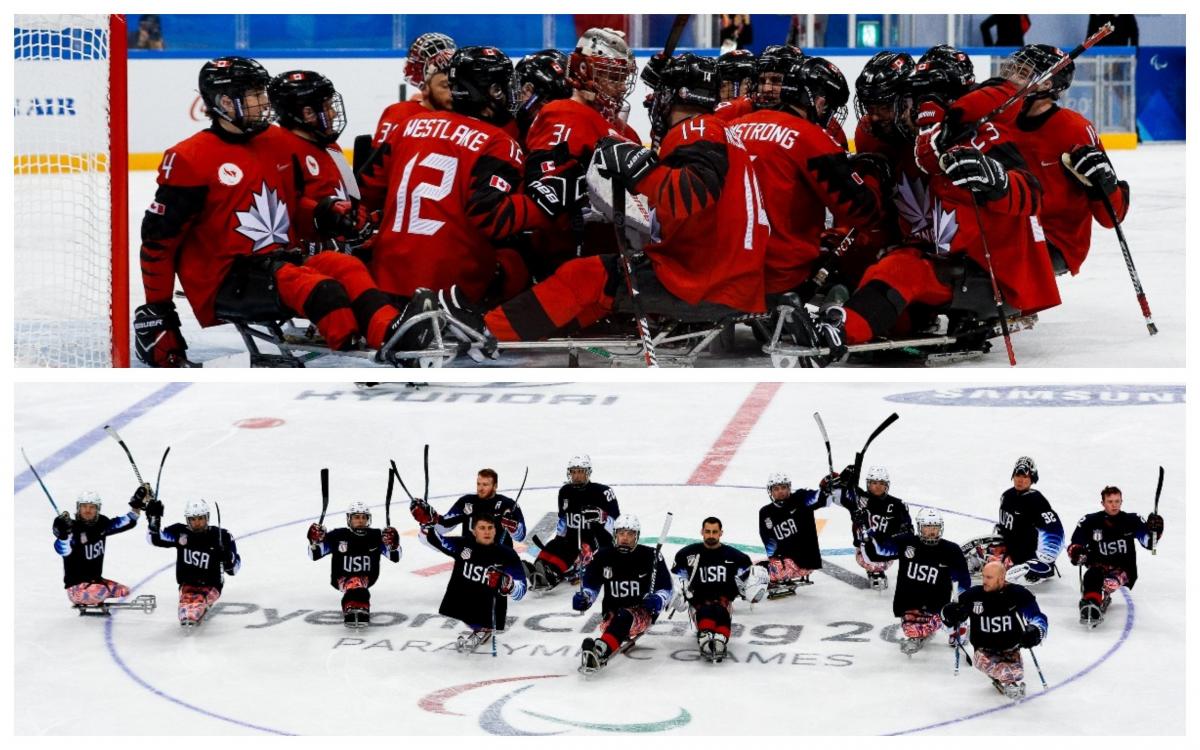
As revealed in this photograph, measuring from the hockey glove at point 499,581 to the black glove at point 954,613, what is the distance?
1.14m

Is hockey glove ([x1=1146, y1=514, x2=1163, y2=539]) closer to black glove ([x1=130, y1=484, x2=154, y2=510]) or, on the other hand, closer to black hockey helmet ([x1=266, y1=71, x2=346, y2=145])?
black glove ([x1=130, y1=484, x2=154, y2=510])

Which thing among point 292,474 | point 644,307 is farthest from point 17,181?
point 644,307

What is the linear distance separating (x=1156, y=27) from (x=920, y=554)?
496 inches

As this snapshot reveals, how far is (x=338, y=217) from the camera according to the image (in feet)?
20.8

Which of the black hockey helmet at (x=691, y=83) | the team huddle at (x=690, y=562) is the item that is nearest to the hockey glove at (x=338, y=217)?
the black hockey helmet at (x=691, y=83)

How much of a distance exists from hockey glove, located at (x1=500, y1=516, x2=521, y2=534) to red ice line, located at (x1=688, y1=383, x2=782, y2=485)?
57.1 inches

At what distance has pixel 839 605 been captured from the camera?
15.6 ft

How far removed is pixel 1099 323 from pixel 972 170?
1.92 m

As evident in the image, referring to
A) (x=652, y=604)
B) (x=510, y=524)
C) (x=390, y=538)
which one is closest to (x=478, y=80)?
(x=510, y=524)

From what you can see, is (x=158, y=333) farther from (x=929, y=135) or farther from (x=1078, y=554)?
(x=1078, y=554)

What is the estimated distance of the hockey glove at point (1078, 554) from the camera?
465cm

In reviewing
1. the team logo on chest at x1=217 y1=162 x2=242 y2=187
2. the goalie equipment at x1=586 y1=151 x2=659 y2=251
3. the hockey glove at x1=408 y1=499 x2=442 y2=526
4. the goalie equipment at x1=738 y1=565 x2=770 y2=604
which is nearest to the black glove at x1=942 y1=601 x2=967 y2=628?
the goalie equipment at x1=738 y1=565 x2=770 y2=604

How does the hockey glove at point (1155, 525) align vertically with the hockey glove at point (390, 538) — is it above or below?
above

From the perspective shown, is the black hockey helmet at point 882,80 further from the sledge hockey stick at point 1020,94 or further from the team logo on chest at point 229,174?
the team logo on chest at point 229,174
